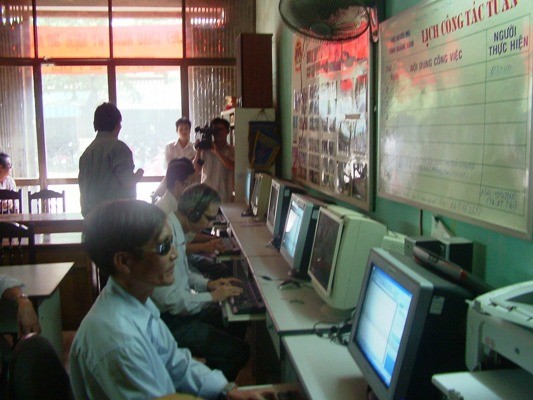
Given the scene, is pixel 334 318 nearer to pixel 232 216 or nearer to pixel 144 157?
pixel 232 216

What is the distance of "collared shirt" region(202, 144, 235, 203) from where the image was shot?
560cm

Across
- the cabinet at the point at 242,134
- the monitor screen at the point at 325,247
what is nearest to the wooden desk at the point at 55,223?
the cabinet at the point at 242,134

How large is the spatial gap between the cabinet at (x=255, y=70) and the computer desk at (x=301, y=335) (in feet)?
7.89

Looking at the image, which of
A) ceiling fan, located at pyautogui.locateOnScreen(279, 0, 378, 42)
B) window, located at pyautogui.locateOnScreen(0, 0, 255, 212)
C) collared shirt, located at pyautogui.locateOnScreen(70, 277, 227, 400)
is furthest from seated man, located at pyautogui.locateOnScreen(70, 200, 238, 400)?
window, located at pyautogui.locateOnScreen(0, 0, 255, 212)

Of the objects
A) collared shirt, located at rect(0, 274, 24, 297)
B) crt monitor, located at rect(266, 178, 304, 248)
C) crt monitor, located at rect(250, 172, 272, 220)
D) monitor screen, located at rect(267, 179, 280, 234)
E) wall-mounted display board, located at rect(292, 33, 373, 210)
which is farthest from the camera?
crt monitor, located at rect(250, 172, 272, 220)

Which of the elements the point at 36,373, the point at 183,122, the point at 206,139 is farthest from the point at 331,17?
the point at 183,122

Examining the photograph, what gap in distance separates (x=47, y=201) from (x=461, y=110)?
516cm

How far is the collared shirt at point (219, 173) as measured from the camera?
5602 millimetres

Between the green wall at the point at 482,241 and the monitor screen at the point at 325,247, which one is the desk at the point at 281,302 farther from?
the green wall at the point at 482,241

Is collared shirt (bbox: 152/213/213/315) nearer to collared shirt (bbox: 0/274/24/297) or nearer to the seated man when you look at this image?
collared shirt (bbox: 0/274/24/297)

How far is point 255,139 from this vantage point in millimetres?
5164

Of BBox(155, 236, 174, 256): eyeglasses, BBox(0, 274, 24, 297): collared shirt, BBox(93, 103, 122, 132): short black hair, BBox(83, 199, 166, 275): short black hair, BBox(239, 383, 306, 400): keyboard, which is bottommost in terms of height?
BBox(239, 383, 306, 400): keyboard

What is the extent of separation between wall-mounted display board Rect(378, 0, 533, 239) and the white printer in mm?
533

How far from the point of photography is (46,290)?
9.20 ft
